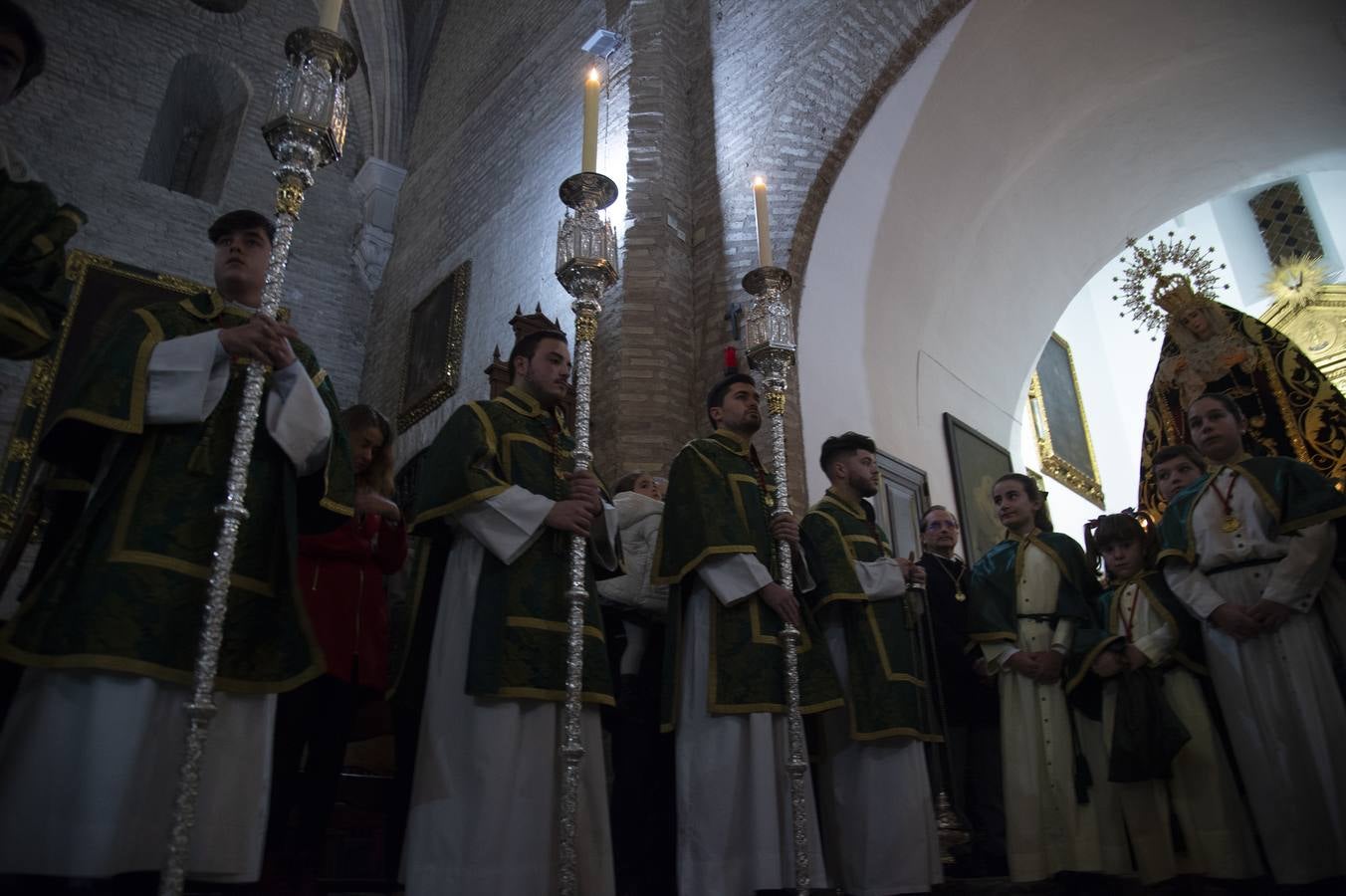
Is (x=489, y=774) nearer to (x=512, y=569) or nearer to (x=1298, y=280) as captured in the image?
(x=512, y=569)

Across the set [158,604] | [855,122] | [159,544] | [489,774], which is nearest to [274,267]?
[159,544]

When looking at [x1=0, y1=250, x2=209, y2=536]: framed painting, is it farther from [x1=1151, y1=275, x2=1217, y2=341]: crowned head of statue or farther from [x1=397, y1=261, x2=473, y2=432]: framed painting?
[x1=1151, y1=275, x2=1217, y2=341]: crowned head of statue

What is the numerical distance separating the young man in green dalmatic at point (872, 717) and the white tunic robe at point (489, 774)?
1.02 m

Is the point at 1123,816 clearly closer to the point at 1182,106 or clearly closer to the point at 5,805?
the point at 5,805

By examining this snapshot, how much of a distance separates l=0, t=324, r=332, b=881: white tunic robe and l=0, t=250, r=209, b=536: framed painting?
4.90m

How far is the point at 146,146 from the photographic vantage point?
9531 mm

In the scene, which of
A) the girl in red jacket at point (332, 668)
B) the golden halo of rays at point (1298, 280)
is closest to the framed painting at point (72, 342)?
the girl in red jacket at point (332, 668)

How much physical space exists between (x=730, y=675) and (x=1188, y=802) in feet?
5.83

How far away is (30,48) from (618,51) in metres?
5.67

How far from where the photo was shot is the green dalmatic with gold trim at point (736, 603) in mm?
3012

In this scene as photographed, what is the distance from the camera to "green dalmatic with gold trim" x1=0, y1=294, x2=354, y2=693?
1.94 metres

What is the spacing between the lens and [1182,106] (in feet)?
22.2

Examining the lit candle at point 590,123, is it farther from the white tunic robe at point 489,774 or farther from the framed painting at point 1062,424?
the framed painting at point 1062,424

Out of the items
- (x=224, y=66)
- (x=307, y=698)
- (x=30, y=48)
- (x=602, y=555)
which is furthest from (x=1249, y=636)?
(x=224, y=66)
